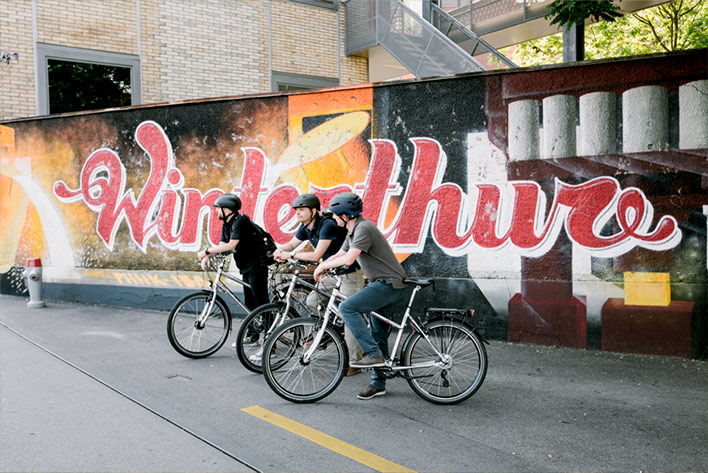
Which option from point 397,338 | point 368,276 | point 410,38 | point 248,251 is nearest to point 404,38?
point 410,38

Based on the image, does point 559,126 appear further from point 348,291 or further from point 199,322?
point 199,322

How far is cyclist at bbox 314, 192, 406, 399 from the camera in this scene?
5.20m

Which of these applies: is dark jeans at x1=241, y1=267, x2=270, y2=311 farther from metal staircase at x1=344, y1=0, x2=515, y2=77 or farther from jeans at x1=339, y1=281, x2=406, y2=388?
metal staircase at x1=344, y1=0, x2=515, y2=77

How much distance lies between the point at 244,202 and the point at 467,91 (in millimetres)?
3937

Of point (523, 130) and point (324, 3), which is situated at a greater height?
point (324, 3)

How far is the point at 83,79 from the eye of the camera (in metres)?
13.1

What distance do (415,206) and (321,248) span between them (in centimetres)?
264

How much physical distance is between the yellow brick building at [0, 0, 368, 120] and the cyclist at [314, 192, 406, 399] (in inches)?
394

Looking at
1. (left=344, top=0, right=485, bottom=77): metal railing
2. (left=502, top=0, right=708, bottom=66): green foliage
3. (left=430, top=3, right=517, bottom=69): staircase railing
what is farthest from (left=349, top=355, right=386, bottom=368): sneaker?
(left=502, top=0, right=708, bottom=66): green foliage

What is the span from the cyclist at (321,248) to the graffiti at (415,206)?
7.00ft

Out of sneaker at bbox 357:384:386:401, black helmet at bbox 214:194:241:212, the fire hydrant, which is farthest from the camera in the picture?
the fire hydrant

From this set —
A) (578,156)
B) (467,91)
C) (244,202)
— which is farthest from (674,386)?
(244,202)

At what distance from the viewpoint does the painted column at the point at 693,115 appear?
6672 mm

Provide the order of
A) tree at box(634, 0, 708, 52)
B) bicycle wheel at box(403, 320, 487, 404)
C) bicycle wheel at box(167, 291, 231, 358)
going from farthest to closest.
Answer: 1. tree at box(634, 0, 708, 52)
2. bicycle wheel at box(167, 291, 231, 358)
3. bicycle wheel at box(403, 320, 487, 404)
